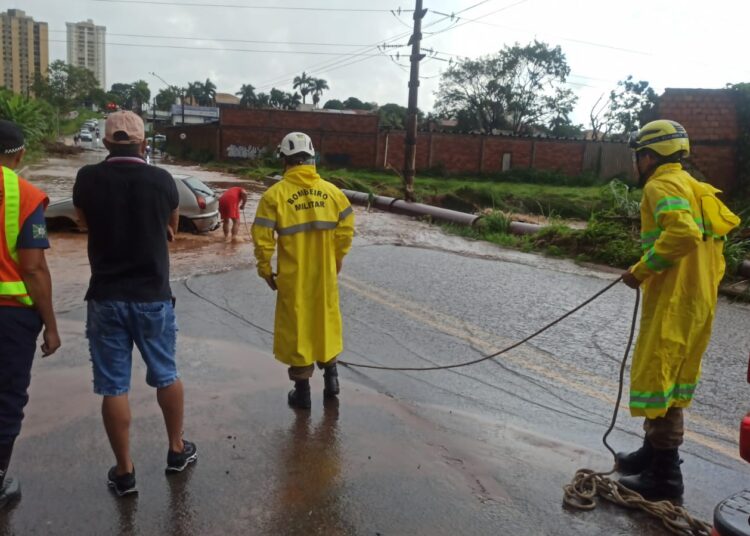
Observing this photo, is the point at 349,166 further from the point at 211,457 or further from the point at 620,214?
the point at 211,457

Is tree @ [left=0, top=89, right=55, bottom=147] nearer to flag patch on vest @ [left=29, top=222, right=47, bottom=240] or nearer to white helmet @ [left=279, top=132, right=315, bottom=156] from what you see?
white helmet @ [left=279, top=132, right=315, bottom=156]

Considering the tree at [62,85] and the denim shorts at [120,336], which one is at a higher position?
the tree at [62,85]

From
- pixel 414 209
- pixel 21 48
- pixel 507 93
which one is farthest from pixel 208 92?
pixel 414 209

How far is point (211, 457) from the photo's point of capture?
375 centimetres

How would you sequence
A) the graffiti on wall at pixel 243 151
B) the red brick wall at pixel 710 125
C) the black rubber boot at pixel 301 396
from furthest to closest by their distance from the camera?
the graffiti on wall at pixel 243 151
the red brick wall at pixel 710 125
the black rubber boot at pixel 301 396

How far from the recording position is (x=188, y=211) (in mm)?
12719

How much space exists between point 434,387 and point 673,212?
239 centimetres

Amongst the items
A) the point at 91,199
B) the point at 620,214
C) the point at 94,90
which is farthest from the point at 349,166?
the point at 94,90

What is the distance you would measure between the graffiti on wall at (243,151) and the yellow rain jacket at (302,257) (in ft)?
137

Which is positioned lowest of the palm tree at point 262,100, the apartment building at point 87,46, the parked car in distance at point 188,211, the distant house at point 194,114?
the parked car in distance at point 188,211

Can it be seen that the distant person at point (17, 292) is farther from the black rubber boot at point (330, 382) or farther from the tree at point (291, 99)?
the tree at point (291, 99)

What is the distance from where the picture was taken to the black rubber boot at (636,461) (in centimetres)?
370

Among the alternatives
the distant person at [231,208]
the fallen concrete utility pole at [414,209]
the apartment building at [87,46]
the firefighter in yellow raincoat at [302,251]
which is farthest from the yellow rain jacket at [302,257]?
the apartment building at [87,46]

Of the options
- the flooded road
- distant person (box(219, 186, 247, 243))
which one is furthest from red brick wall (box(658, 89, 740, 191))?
distant person (box(219, 186, 247, 243))
